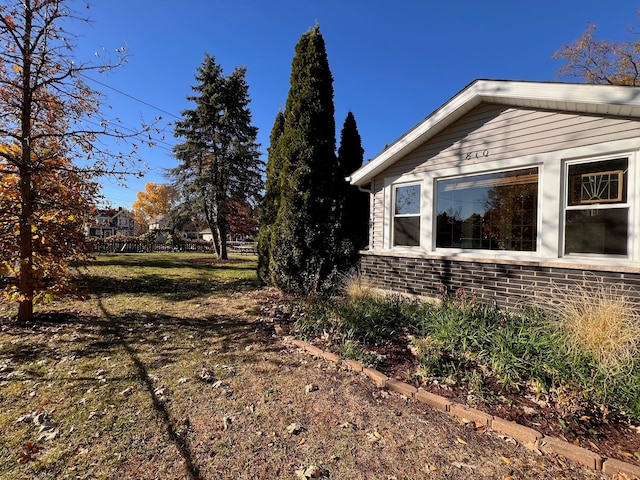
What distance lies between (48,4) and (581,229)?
9.05m

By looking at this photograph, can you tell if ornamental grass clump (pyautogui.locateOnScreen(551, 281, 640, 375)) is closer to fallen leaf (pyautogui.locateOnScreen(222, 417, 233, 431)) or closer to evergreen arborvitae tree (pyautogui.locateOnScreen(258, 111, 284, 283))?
fallen leaf (pyautogui.locateOnScreen(222, 417, 233, 431))

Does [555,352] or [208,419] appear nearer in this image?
[208,419]

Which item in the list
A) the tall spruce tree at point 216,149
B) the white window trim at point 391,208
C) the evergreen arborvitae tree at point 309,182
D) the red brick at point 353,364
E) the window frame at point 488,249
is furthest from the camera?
the tall spruce tree at point 216,149

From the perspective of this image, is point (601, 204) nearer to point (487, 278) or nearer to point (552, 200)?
point (552, 200)

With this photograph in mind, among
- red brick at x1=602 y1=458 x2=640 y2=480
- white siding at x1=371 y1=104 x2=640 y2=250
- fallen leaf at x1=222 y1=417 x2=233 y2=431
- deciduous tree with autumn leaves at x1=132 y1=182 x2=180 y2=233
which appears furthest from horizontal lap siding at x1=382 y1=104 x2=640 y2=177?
deciduous tree with autumn leaves at x1=132 y1=182 x2=180 y2=233

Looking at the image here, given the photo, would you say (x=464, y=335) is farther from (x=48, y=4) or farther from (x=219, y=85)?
(x=219, y=85)

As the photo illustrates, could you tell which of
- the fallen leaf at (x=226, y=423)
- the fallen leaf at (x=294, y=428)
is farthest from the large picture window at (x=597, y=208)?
the fallen leaf at (x=226, y=423)

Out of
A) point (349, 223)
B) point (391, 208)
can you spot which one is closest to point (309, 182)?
point (349, 223)

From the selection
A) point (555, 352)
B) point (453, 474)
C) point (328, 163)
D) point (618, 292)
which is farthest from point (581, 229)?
point (328, 163)

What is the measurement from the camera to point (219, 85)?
18.5m

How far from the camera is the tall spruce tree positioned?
1833 cm

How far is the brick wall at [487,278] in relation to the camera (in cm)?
459

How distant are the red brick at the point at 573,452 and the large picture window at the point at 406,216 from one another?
185 inches

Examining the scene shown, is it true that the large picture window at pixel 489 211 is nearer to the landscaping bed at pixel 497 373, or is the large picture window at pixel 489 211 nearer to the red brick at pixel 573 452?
the landscaping bed at pixel 497 373
